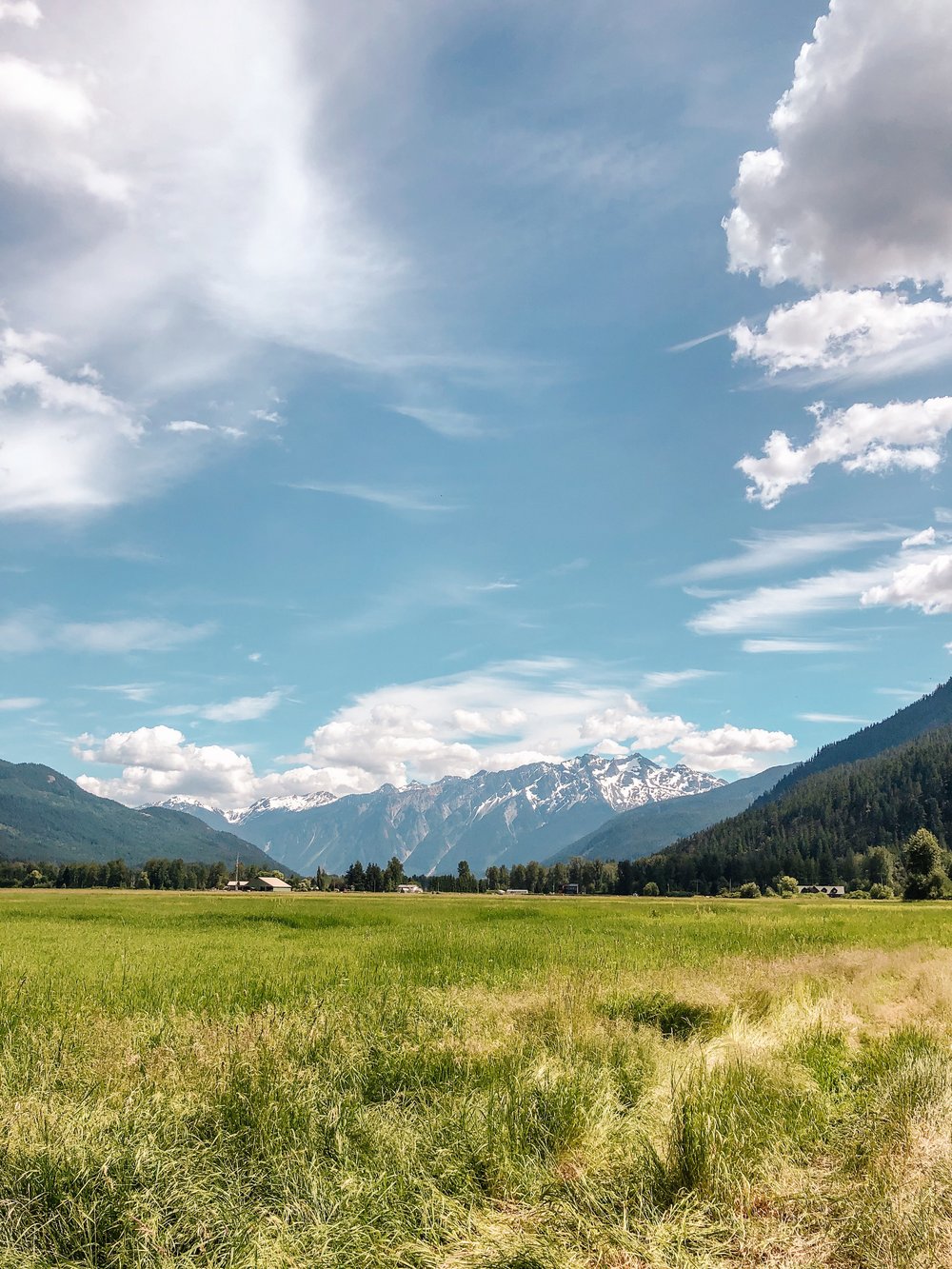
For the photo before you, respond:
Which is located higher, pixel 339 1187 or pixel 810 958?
pixel 339 1187

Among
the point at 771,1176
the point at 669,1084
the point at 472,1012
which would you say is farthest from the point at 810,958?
the point at 771,1176

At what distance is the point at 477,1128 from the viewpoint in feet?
25.5

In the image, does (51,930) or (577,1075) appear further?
(51,930)

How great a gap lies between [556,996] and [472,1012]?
1.76 metres

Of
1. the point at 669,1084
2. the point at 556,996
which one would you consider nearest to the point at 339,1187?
the point at 669,1084

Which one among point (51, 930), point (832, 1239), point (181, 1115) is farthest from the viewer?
point (51, 930)

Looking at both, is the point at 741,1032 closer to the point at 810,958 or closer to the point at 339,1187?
the point at 339,1187

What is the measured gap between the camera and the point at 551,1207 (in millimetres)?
6398

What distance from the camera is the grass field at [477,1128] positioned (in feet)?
19.2

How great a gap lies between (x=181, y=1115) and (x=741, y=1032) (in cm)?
871

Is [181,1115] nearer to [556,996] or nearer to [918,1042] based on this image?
[556,996]

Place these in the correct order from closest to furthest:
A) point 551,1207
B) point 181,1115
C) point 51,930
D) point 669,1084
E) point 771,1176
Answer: point 551,1207, point 771,1176, point 181,1115, point 669,1084, point 51,930

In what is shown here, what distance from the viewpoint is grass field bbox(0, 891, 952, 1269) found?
19.2 feet

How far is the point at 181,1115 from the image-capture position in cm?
799
